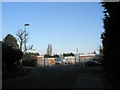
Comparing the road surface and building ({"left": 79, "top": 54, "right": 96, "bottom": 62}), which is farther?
building ({"left": 79, "top": 54, "right": 96, "bottom": 62})

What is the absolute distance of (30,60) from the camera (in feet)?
255

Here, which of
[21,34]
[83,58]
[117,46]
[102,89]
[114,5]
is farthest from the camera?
[83,58]

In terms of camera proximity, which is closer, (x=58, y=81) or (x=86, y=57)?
(x=58, y=81)

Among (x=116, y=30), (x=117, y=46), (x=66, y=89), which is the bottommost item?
(x=66, y=89)

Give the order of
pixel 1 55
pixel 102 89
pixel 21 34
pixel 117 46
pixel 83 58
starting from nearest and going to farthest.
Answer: pixel 117 46 < pixel 102 89 < pixel 1 55 < pixel 21 34 < pixel 83 58

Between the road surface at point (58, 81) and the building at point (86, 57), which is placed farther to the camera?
the building at point (86, 57)

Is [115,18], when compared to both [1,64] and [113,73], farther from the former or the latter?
[1,64]

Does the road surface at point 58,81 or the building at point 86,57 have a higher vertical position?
the building at point 86,57

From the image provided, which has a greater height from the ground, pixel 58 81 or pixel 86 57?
pixel 86 57

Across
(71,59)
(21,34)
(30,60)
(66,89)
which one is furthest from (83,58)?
(66,89)

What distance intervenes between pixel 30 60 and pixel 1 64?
44481 millimetres

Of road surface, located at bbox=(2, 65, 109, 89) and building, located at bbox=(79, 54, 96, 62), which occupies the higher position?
building, located at bbox=(79, 54, 96, 62)

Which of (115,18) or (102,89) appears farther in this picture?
(102,89)

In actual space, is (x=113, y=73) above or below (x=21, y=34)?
below
